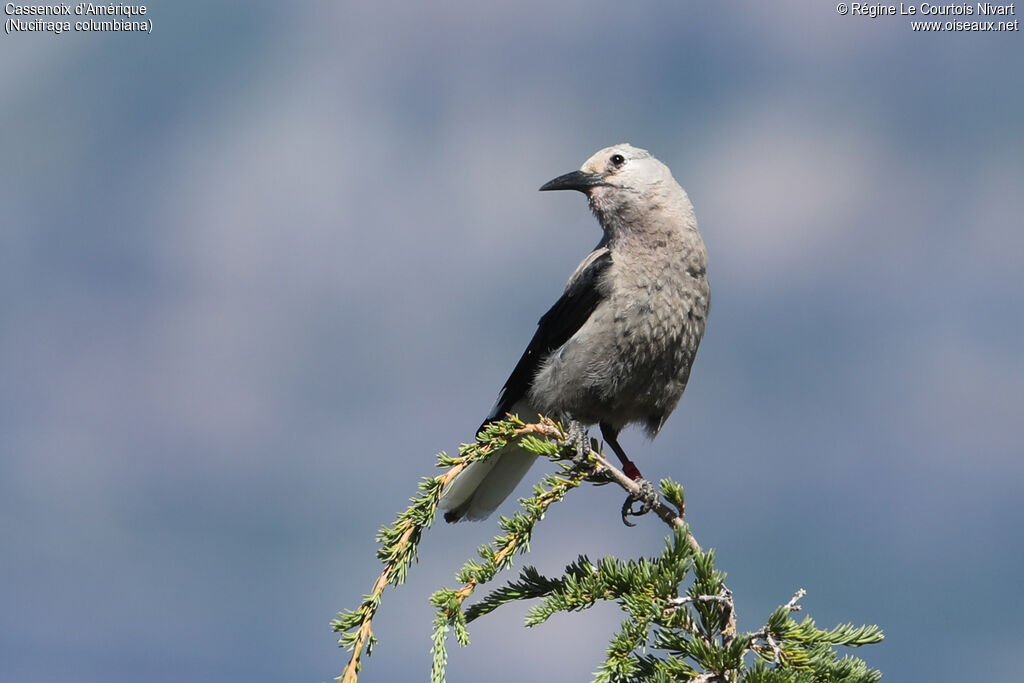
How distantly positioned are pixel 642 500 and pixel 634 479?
62cm

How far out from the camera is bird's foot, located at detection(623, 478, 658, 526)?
3.15 meters

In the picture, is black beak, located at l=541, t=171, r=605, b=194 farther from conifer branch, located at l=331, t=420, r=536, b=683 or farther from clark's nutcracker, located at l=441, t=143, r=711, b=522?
conifer branch, located at l=331, t=420, r=536, b=683

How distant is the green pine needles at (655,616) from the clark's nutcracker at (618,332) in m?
1.39

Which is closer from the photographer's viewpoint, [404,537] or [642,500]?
[404,537]

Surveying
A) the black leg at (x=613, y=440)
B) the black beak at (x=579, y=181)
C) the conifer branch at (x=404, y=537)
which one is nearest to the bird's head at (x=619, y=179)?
the black beak at (x=579, y=181)

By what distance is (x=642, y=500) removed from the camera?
321cm

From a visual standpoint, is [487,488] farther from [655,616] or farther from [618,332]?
[655,616]

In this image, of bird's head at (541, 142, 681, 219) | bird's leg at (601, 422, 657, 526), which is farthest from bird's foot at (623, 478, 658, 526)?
bird's head at (541, 142, 681, 219)

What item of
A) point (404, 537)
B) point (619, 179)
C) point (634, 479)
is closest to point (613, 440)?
point (634, 479)

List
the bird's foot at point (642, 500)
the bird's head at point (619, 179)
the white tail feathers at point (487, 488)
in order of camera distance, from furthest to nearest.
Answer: the bird's head at point (619, 179), the white tail feathers at point (487, 488), the bird's foot at point (642, 500)

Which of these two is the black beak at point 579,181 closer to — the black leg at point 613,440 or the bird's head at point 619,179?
the bird's head at point 619,179

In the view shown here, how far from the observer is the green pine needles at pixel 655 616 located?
6.65ft

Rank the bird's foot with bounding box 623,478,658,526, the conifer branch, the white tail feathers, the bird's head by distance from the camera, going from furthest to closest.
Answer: the bird's head, the white tail feathers, the bird's foot with bounding box 623,478,658,526, the conifer branch

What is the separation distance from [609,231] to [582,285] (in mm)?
391
